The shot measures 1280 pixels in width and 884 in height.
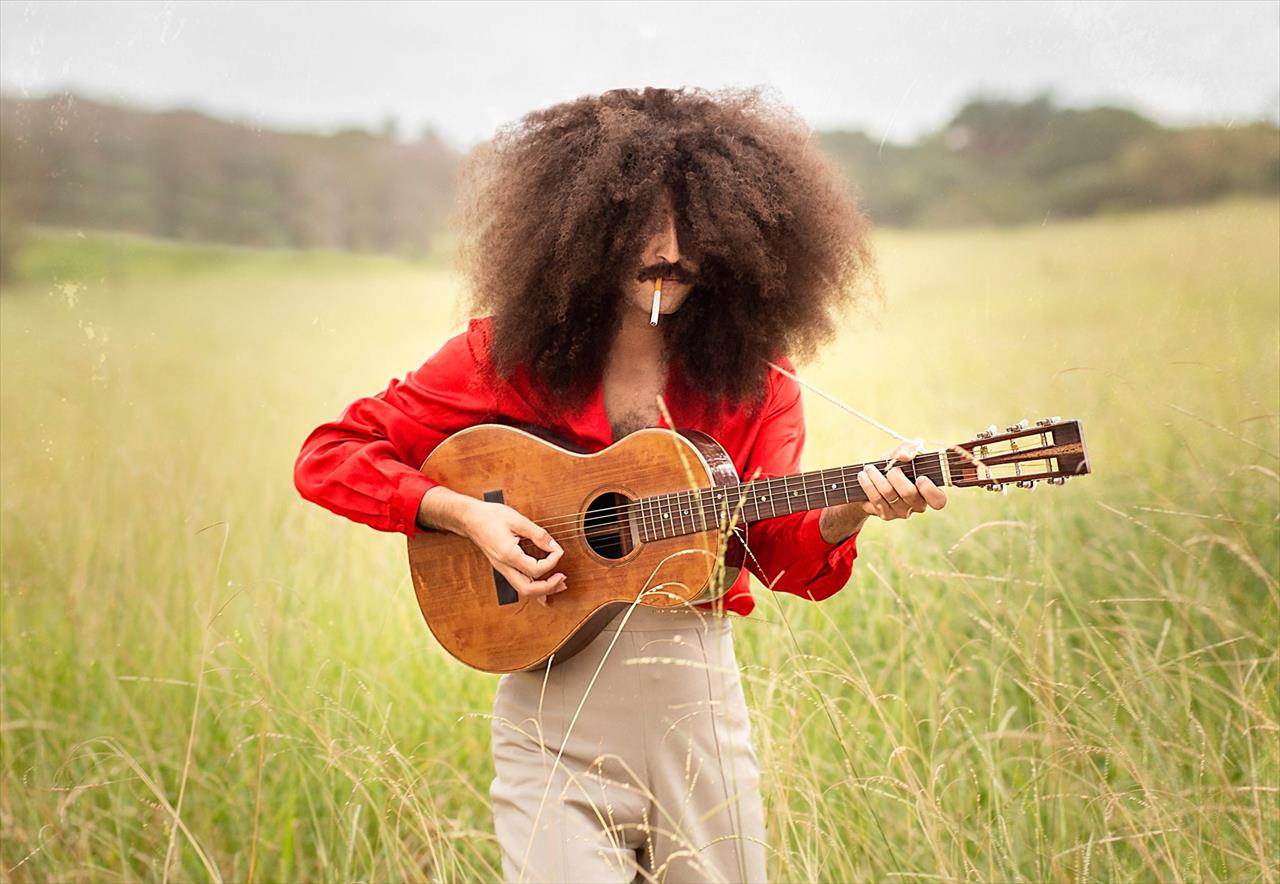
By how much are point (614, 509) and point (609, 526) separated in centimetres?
4

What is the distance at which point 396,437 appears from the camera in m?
2.59

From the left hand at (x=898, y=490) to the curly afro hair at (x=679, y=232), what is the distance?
0.44 m

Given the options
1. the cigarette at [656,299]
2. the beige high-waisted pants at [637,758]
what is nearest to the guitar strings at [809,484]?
the beige high-waisted pants at [637,758]

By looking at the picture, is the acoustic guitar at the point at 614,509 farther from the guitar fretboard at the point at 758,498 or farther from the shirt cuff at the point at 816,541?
the shirt cuff at the point at 816,541

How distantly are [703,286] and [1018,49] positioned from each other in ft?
6.47

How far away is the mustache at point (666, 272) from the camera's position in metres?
2.35

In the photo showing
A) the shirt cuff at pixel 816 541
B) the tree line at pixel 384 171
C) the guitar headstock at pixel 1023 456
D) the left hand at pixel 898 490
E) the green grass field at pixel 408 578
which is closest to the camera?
the guitar headstock at pixel 1023 456

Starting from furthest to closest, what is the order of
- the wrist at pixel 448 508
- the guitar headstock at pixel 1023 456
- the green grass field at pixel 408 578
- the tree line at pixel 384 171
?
the tree line at pixel 384 171 → the green grass field at pixel 408 578 → the wrist at pixel 448 508 → the guitar headstock at pixel 1023 456

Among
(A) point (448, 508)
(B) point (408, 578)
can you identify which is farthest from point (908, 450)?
(B) point (408, 578)

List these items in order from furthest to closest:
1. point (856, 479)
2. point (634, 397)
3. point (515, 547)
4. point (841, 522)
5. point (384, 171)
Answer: point (384, 171)
point (634, 397)
point (515, 547)
point (841, 522)
point (856, 479)

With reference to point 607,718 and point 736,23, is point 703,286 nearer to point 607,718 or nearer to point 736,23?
point 607,718

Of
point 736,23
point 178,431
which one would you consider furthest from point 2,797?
point 736,23

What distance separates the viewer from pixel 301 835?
3535 millimetres

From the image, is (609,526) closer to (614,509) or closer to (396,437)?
(614,509)
